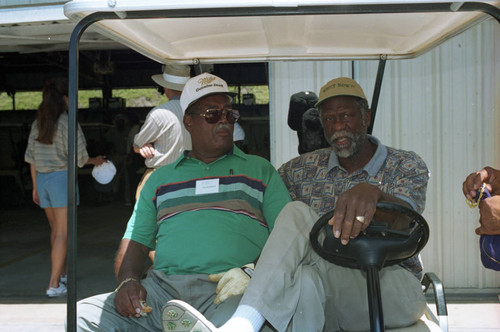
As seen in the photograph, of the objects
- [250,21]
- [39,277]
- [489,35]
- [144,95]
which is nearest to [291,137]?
[489,35]

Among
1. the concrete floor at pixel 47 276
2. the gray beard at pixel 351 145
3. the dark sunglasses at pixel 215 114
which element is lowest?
the concrete floor at pixel 47 276

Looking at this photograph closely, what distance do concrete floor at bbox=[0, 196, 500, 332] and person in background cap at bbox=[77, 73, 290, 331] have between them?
7.23 feet

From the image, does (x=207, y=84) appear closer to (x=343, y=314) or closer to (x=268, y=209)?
(x=268, y=209)

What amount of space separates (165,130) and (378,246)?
2239mm

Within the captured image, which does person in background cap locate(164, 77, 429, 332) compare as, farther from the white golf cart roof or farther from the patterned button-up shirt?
the white golf cart roof

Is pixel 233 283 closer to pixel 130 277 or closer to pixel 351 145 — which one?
pixel 130 277

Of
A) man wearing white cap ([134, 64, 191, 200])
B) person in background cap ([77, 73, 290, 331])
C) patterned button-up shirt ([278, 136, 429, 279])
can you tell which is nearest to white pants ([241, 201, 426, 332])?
person in background cap ([77, 73, 290, 331])

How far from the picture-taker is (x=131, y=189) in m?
12.0

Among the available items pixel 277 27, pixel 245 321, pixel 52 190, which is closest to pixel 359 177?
pixel 277 27

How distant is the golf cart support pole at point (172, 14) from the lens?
178 centimetres

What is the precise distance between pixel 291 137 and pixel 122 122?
8.32 m

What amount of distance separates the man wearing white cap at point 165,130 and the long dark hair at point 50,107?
4.05 ft

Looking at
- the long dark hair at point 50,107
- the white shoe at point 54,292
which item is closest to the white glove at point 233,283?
the long dark hair at point 50,107

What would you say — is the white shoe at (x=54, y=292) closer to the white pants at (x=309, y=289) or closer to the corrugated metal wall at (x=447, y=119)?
the corrugated metal wall at (x=447, y=119)
